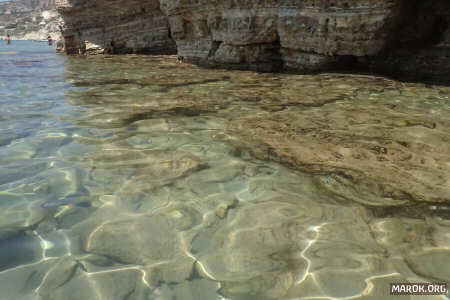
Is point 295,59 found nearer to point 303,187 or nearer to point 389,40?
point 389,40

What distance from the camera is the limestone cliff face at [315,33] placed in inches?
242

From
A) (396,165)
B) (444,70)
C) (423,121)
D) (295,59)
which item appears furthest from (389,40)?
(396,165)

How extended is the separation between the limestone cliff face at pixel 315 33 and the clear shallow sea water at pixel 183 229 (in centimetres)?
488

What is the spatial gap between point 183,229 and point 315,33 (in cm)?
631

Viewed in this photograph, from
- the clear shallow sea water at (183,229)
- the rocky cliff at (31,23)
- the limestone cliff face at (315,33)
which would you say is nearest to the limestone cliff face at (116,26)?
the limestone cliff face at (315,33)

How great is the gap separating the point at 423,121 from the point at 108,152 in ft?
11.2

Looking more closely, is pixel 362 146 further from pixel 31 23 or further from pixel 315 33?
pixel 31 23

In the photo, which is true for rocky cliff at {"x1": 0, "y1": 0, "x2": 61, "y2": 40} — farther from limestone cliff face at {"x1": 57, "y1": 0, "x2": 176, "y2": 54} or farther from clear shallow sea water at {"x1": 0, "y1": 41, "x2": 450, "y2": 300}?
clear shallow sea water at {"x1": 0, "y1": 41, "x2": 450, "y2": 300}

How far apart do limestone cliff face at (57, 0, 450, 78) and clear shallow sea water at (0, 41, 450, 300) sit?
16.0ft

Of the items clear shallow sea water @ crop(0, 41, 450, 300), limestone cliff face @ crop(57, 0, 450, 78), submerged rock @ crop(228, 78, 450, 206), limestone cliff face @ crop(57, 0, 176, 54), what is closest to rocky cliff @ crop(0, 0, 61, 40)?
limestone cliff face @ crop(57, 0, 176, 54)

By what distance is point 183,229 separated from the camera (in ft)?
5.72

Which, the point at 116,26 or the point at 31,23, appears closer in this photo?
the point at 116,26

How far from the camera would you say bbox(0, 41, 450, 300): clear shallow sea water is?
1.37 metres

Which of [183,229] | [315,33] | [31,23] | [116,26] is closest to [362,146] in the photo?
[183,229]
